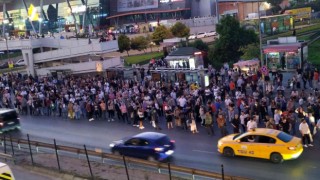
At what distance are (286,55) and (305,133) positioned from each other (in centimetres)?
1871

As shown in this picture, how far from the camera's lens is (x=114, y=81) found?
3544cm

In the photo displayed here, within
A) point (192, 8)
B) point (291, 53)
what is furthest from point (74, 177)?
point (192, 8)

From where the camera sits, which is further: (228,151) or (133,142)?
(133,142)

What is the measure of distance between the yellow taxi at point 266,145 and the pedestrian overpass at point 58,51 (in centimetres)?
2571

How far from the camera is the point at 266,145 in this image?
677 inches

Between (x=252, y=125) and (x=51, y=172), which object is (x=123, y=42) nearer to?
(x=252, y=125)

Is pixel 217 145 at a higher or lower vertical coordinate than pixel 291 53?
lower

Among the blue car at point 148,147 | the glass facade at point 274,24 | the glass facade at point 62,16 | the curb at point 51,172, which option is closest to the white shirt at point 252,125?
the blue car at point 148,147

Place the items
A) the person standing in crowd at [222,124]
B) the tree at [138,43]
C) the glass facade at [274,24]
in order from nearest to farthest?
1. the person standing in crowd at [222,124]
2. the glass facade at [274,24]
3. the tree at [138,43]

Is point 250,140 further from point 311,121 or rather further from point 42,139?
point 42,139

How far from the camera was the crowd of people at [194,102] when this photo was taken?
824 inches

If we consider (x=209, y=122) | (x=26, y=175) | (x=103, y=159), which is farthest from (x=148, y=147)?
(x=26, y=175)

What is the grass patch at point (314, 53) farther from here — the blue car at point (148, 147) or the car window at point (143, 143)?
Answer: the car window at point (143, 143)

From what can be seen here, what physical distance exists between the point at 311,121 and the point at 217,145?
429 centimetres
